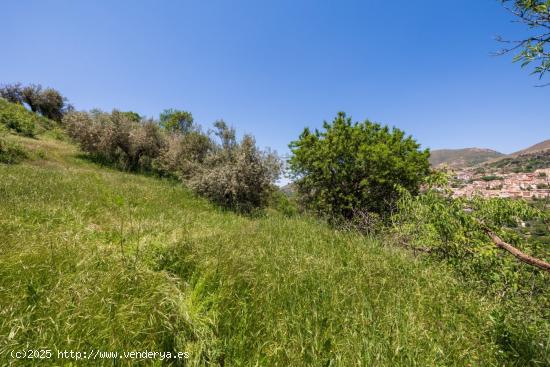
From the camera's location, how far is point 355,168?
11.8m

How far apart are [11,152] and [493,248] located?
23.3m

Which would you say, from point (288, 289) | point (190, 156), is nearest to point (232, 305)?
point (288, 289)

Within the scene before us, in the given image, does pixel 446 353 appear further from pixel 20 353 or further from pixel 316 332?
pixel 20 353

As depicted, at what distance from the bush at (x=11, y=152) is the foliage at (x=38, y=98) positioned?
3104cm

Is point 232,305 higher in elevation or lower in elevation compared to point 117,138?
lower

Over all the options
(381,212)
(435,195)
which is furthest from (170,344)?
(381,212)

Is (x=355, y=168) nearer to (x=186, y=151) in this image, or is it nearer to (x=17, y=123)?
(x=186, y=151)

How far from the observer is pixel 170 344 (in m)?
2.53

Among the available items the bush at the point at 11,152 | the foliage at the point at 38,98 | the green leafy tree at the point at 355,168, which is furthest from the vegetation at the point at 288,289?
the foliage at the point at 38,98

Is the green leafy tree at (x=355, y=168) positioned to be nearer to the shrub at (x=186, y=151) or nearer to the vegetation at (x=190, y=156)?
the vegetation at (x=190, y=156)

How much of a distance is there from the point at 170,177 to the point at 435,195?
21509 millimetres

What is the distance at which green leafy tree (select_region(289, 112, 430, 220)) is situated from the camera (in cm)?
1155

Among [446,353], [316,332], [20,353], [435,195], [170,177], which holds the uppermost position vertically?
[170,177]

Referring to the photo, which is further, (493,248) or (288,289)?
(288,289)
